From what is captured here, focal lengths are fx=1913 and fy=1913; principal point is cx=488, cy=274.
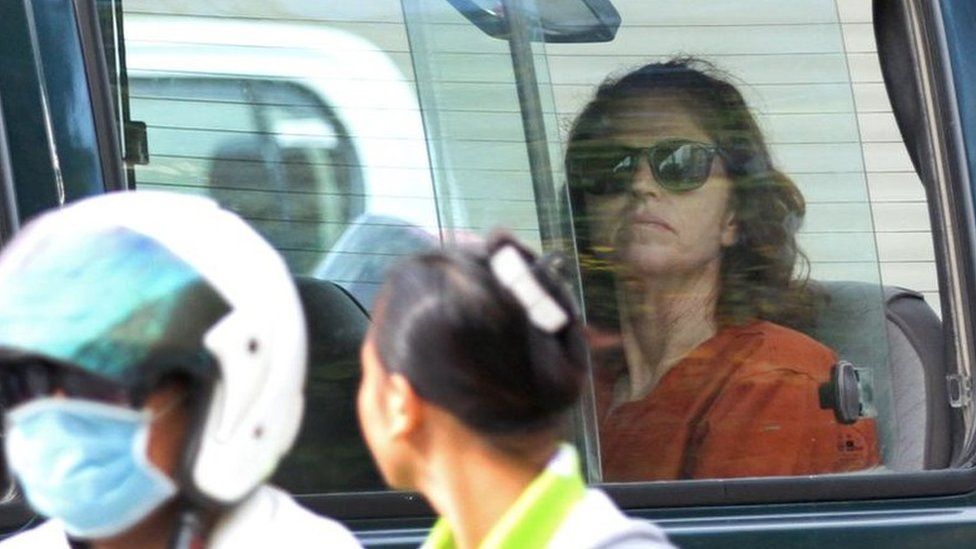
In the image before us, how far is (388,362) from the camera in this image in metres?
1.87

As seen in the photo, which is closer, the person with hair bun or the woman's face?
the person with hair bun

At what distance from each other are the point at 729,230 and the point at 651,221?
0.13 m

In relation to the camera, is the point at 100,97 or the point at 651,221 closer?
the point at 100,97

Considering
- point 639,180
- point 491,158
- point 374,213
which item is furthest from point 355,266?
point 639,180

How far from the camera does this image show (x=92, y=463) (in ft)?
5.76

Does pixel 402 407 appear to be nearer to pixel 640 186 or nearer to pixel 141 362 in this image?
pixel 141 362

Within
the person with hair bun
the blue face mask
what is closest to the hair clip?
the person with hair bun

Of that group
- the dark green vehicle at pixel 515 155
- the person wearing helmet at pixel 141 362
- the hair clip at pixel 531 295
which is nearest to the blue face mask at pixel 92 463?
the person wearing helmet at pixel 141 362

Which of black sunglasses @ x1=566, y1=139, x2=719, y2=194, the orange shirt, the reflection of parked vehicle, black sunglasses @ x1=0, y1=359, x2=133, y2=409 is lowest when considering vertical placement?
the orange shirt

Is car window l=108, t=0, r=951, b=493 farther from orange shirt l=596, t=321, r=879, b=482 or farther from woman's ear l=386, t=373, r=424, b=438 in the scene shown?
woman's ear l=386, t=373, r=424, b=438

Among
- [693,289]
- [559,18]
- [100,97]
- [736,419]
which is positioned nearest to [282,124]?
[100,97]

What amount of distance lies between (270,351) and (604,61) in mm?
1170

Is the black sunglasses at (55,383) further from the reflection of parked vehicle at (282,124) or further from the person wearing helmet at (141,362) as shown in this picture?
the reflection of parked vehicle at (282,124)

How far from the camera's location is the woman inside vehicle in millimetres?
2863
